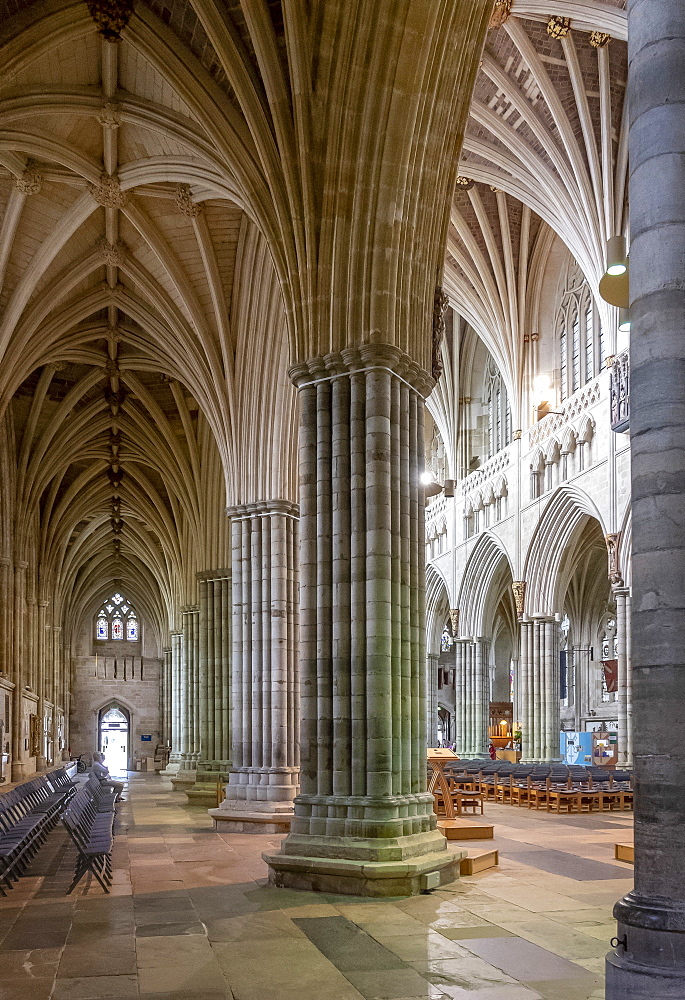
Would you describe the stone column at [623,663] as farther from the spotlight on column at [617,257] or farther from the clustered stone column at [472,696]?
the spotlight on column at [617,257]

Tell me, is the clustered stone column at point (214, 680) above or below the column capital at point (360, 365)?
below

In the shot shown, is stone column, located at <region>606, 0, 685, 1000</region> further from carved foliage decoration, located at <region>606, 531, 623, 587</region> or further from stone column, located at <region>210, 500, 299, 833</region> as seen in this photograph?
carved foliage decoration, located at <region>606, 531, 623, 587</region>

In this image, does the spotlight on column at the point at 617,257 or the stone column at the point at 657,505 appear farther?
the spotlight on column at the point at 617,257

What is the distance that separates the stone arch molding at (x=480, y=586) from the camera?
36344 millimetres

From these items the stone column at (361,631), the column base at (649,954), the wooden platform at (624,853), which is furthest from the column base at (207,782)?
the column base at (649,954)

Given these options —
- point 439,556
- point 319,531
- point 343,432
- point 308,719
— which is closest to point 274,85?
point 343,432

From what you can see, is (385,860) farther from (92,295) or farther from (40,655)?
(40,655)

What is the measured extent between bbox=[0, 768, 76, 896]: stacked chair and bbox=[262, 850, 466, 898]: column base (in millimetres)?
2601

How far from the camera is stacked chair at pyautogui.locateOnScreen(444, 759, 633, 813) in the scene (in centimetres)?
2073

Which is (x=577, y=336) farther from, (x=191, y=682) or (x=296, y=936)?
(x=296, y=936)

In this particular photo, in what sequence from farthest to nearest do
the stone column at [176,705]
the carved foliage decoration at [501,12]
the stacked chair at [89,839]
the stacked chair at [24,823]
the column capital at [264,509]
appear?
the stone column at [176,705]
the carved foliage decoration at [501,12]
the column capital at [264,509]
the stacked chair at [24,823]
the stacked chair at [89,839]

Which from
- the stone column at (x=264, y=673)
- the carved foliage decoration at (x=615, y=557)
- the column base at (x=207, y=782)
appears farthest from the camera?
the carved foliage decoration at (x=615, y=557)

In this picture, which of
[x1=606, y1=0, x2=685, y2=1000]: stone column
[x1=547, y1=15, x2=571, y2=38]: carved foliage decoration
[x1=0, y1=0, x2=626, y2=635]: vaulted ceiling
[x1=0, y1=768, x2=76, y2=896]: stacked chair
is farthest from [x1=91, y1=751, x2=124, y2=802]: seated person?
[x1=547, y1=15, x2=571, y2=38]: carved foliage decoration

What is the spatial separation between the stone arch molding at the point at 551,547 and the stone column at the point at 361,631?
16.5 metres
